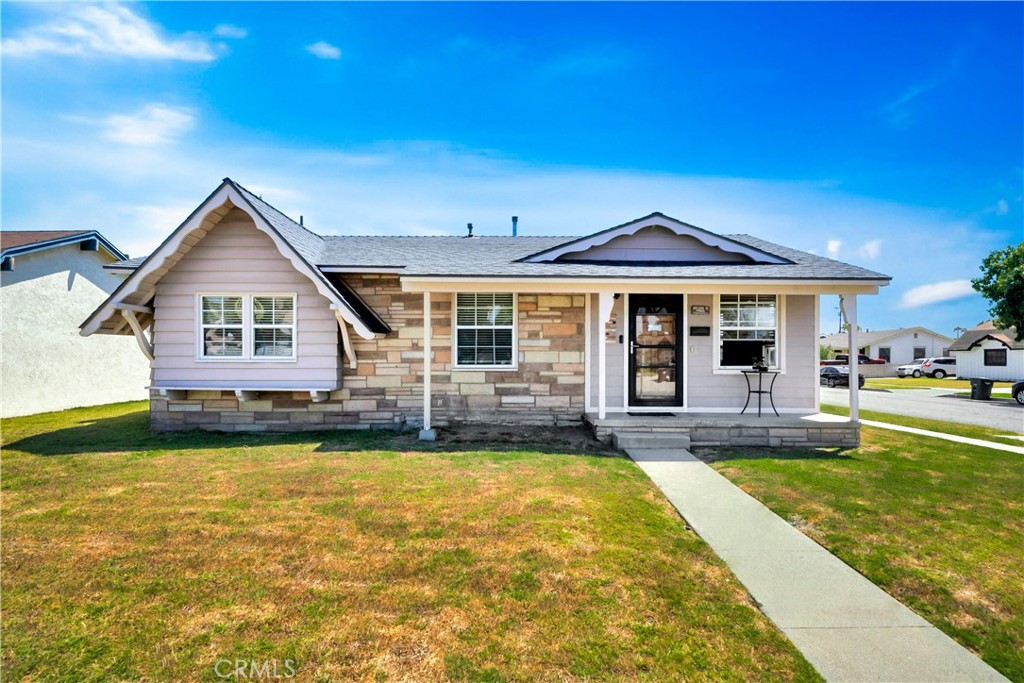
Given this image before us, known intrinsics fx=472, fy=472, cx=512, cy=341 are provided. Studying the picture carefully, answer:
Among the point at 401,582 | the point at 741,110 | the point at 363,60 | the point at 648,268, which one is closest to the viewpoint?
the point at 401,582

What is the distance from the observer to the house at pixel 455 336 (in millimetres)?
8906

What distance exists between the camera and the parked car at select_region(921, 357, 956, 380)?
37.2 m

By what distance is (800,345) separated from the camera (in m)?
9.31

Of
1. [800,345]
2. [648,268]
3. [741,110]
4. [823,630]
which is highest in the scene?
[741,110]

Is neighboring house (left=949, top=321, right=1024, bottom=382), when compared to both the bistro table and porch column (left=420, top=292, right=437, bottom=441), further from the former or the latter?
porch column (left=420, top=292, right=437, bottom=441)

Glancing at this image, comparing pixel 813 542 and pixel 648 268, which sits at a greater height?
pixel 648 268

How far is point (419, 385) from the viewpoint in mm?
9375

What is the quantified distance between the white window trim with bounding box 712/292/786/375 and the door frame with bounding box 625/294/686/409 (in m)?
0.61

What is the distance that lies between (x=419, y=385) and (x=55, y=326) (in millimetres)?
10559

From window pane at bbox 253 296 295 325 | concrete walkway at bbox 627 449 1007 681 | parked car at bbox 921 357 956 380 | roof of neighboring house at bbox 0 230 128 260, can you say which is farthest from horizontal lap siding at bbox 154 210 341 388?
parked car at bbox 921 357 956 380

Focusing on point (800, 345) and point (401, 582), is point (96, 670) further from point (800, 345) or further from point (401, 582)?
point (800, 345)

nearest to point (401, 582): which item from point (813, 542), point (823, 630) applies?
point (823, 630)

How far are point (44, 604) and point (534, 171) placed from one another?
12.0 meters

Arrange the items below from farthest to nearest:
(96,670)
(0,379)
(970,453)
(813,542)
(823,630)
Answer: (0,379), (970,453), (813,542), (823,630), (96,670)
